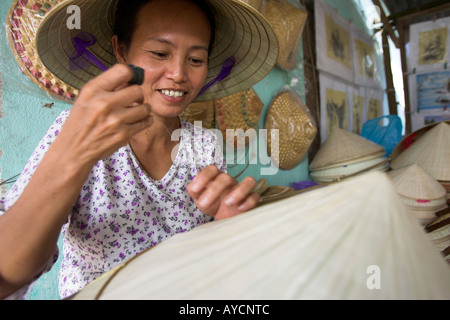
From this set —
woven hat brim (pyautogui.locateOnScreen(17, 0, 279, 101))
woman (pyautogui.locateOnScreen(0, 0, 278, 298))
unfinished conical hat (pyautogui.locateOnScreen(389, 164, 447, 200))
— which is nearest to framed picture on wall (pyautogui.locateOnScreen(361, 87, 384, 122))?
unfinished conical hat (pyautogui.locateOnScreen(389, 164, 447, 200))

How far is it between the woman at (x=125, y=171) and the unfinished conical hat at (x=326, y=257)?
0.70 ft

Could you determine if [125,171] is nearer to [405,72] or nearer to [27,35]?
[27,35]

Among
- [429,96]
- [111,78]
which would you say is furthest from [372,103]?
[111,78]

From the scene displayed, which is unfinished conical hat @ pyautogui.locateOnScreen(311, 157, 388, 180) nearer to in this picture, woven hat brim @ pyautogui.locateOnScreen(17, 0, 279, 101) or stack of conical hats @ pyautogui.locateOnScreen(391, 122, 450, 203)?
stack of conical hats @ pyautogui.locateOnScreen(391, 122, 450, 203)

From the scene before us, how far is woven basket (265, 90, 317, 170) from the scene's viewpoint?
1.98 metres

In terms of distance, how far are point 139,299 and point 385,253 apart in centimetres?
30

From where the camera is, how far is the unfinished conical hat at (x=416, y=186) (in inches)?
60.9

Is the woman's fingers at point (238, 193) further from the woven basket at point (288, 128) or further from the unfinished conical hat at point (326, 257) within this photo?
the woven basket at point (288, 128)

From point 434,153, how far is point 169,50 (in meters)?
1.95

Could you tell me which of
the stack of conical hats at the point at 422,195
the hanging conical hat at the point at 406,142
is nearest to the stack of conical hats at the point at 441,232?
the stack of conical hats at the point at 422,195

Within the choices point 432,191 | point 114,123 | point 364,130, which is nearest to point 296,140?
point 432,191

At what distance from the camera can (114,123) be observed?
45cm

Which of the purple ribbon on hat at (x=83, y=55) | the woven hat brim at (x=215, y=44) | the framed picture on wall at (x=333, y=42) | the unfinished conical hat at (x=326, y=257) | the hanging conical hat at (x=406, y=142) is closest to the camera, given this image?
the unfinished conical hat at (x=326, y=257)
